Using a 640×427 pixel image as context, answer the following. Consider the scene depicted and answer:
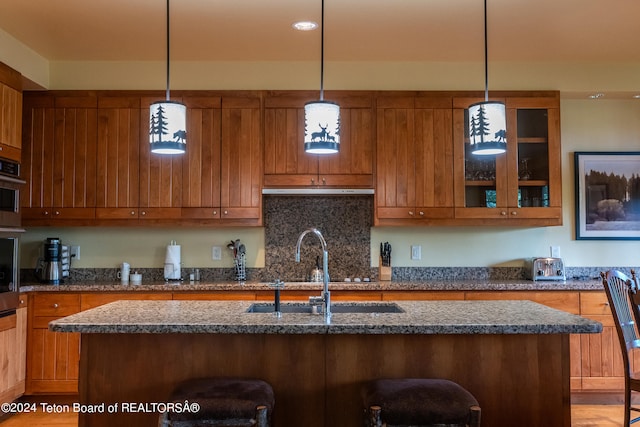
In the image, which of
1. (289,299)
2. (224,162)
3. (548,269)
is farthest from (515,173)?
(224,162)

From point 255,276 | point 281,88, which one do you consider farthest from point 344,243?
point 281,88

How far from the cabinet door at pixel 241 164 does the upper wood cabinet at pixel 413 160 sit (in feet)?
3.28

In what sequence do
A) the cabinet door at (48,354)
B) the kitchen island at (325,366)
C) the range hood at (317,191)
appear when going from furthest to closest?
the range hood at (317,191), the cabinet door at (48,354), the kitchen island at (325,366)

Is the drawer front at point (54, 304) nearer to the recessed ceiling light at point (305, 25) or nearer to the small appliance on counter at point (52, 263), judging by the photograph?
the small appliance on counter at point (52, 263)

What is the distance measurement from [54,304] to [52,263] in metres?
0.47

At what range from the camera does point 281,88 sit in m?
4.42

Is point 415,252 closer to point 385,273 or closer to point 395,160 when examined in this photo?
point 385,273

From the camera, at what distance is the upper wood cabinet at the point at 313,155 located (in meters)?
4.26

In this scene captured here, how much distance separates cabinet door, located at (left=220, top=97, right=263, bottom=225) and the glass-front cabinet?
1649mm

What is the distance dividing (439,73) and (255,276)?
2.39 metres

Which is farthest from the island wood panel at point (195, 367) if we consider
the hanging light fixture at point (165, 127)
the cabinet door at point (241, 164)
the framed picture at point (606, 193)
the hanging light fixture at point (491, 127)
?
the framed picture at point (606, 193)

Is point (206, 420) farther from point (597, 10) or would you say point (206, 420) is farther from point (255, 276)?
point (597, 10)

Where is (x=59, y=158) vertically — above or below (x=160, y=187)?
above

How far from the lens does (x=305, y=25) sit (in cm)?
365
